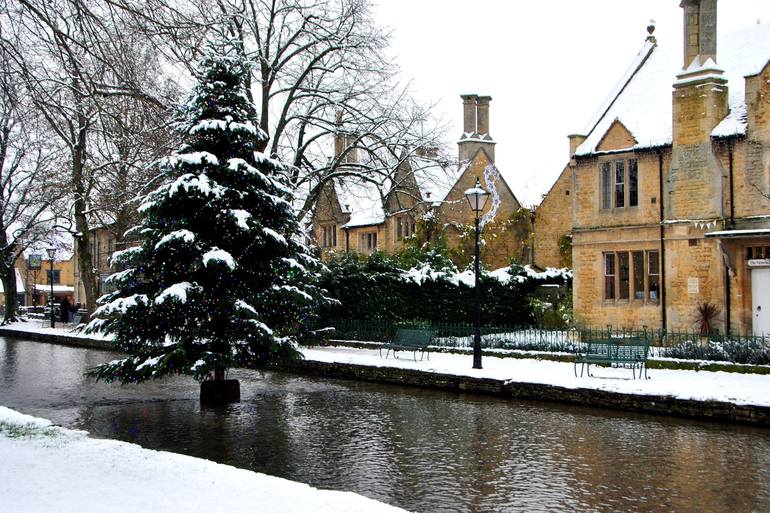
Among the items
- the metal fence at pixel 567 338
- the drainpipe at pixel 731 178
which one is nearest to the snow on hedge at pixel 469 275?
the metal fence at pixel 567 338

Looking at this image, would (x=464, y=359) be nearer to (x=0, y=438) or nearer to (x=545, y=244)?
(x=0, y=438)

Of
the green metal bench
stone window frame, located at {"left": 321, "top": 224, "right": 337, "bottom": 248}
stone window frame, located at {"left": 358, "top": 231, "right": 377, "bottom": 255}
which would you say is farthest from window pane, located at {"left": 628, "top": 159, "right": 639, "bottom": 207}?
stone window frame, located at {"left": 321, "top": 224, "right": 337, "bottom": 248}

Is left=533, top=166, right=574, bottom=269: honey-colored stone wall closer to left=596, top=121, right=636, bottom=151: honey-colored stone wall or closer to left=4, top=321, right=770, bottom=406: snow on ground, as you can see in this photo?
left=596, top=121, right=636, bottom=151: honey-colored stone wall

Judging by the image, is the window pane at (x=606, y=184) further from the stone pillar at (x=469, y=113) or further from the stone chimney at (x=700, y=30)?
the stone pillar at (x=469, y=113)

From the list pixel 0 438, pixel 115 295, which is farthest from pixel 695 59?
pixel 0 438

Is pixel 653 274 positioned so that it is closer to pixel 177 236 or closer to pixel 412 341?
pixel 412 341

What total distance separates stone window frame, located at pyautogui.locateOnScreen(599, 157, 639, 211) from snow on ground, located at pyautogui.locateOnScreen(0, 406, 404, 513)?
887 inches

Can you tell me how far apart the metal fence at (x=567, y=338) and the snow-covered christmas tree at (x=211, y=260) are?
909 cm

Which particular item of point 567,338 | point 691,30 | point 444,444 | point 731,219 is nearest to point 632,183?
point 731,219

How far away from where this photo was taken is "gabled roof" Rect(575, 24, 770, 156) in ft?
89.7

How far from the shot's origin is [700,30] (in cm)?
2656

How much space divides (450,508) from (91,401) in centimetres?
1127

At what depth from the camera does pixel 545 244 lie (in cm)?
4100

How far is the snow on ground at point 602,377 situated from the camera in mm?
15414
